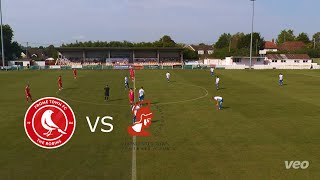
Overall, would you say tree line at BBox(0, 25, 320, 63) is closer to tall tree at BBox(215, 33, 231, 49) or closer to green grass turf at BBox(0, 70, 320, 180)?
tall tree at BBox(215, 33, 231, 49)

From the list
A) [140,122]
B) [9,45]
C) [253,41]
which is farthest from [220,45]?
[140,122]

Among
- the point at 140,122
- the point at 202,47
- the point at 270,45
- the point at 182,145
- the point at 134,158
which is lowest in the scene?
the point at 134,158

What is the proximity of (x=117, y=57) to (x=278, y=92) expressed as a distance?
249 feet

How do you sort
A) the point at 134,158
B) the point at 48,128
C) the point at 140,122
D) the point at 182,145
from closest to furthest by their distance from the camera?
the point at 134,158, the point at 182,145, the point at 48,128, the point at 140,122

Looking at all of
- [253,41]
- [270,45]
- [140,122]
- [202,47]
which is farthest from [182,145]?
[202,47]

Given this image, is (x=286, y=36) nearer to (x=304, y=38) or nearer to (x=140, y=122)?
(x=304, y=38)

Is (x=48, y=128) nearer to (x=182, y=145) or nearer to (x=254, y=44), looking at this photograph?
(x=182, y=145)

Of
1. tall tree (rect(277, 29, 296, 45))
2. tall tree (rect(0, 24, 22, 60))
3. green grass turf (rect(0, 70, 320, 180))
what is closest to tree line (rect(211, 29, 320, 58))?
tall tree (rect(277, 29, 296, 45))

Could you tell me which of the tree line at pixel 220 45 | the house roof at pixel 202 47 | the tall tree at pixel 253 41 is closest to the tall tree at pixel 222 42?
the tree line at pixel 220 45

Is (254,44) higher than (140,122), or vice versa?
(254,44)

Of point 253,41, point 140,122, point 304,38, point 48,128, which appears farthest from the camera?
Result: point 304,38

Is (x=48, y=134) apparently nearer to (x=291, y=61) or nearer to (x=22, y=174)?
(x=22, y=174)

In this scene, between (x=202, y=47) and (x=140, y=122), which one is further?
(x=202, y=47)

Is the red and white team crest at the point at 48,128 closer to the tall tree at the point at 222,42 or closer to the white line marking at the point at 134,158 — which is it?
the white line marking at the point at 134,158
